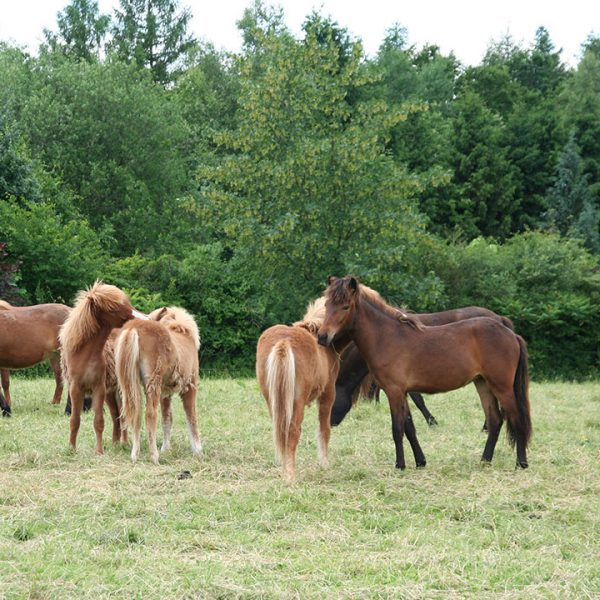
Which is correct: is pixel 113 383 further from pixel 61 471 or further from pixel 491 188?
pixel 491 188

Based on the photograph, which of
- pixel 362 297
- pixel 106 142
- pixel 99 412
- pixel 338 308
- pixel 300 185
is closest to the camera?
pixel 338 308

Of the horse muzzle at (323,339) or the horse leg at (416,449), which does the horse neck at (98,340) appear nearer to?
the horse muzzle at (323,339)

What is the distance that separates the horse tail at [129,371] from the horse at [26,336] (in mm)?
3862

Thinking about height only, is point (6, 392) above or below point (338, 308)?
below

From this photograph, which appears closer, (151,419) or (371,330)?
(151,419)

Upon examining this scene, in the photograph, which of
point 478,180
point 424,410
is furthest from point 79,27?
point 424,410

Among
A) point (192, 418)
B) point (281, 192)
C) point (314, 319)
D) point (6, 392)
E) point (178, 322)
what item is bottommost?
point (6, 392)

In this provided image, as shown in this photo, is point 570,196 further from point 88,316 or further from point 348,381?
point 88,316

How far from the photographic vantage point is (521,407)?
26.1 feet

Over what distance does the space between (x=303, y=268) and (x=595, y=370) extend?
27.2 feet

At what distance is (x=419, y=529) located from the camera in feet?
17.8

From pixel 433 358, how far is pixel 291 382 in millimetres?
1641

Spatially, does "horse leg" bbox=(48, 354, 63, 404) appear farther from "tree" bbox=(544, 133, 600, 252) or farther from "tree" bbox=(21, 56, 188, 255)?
"tree" bbox=(544, 133, 600, 252)

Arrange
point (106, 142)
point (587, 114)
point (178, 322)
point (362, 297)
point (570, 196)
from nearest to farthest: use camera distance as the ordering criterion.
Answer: point (362, 297) → point (178, 322) → point (106, 142) → point (570, 196) → point (587, 114)
